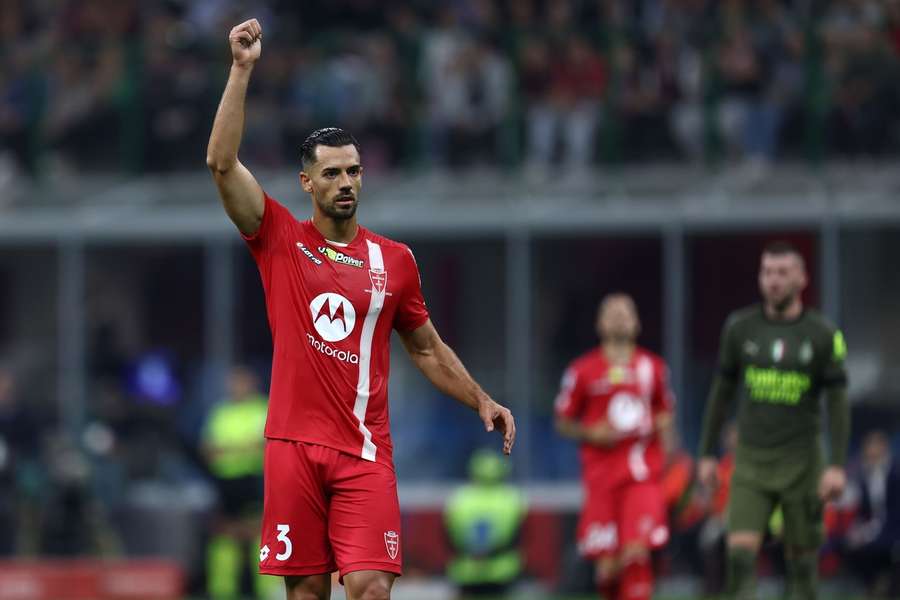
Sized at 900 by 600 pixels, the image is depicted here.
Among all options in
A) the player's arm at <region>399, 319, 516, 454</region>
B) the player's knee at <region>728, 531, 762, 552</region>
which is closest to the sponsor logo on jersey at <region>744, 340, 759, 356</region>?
the player's knee at <region>728, 531, 762, 552</region>

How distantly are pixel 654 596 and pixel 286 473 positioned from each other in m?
9.81

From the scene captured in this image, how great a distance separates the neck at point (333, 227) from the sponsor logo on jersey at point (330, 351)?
393mm

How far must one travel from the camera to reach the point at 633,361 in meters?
12.4

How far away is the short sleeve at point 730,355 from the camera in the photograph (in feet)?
33.2

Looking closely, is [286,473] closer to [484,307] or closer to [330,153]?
[330,153]

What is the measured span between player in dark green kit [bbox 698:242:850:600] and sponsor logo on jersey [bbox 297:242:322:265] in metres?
3.45

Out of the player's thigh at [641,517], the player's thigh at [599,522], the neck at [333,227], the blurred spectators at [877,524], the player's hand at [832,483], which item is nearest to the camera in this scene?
the neck at [333,227]

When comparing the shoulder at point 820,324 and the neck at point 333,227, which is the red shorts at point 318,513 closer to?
the neck at point 333,227

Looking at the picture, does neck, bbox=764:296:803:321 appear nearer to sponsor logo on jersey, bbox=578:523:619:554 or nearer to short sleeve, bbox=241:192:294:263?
sponsor logo on jersey, bbox=578:523:619:554

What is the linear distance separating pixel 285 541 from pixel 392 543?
39cm

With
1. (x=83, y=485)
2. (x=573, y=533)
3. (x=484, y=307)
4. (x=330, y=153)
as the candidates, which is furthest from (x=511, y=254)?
(x=330, y=153)

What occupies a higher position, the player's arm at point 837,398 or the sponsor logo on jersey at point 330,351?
the sponsor logo on jersey at point 330,351

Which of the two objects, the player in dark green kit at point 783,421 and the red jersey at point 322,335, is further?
the player in dark green kit at point 783,421

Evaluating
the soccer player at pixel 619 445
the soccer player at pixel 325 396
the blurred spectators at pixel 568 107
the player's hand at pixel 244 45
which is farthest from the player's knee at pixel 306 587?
the blurred spectators at pixel 568 107
